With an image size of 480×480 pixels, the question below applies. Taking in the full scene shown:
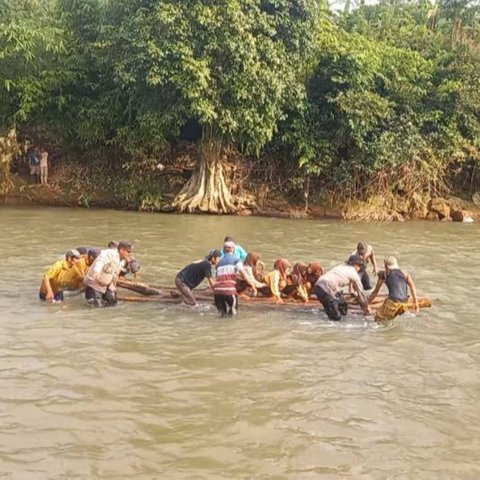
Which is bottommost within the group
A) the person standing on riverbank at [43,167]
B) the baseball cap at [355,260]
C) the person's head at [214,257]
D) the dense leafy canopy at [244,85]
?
the person's head at [214,257]

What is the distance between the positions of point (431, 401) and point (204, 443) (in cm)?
281

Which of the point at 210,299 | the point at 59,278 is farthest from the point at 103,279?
the point at 210,299

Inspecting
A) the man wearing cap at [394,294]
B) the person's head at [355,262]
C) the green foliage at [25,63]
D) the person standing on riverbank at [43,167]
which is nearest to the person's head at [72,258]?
the person's head at [355,262]

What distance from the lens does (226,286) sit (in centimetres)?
1135

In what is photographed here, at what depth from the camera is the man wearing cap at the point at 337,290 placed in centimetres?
1128

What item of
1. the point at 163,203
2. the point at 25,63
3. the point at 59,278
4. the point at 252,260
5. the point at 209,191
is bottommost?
the point at 59,278

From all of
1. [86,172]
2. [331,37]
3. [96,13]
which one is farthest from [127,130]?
[331,37]

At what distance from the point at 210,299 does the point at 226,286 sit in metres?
1.01

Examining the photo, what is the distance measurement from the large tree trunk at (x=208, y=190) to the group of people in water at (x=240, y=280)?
12267 millimetres

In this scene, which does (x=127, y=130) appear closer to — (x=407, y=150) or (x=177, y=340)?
(x=407, y=150)

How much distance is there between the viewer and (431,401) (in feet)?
25.7

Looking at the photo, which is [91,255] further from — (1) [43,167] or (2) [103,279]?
(1) [43,167]

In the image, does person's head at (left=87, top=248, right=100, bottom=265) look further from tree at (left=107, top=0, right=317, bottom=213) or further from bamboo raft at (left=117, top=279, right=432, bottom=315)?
tree at (left=107, top=0, right=317, bottom=213)

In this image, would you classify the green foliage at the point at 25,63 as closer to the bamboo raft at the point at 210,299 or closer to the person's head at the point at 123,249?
the person's head at the point at 123,249
